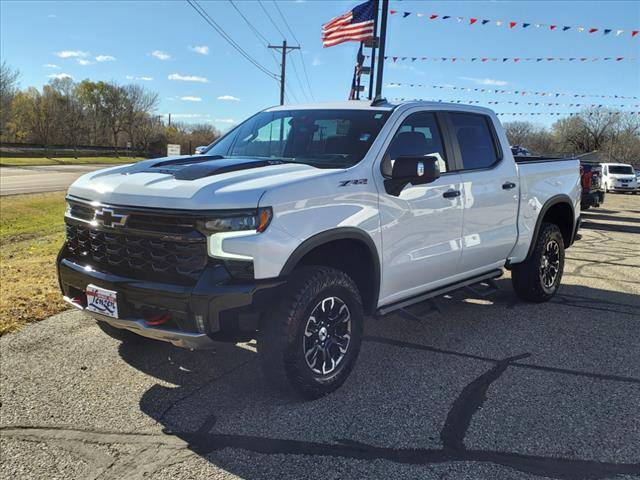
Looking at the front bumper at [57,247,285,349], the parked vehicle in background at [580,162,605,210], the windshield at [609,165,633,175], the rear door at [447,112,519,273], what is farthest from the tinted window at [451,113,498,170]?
the windshield at [609,165,633,175]

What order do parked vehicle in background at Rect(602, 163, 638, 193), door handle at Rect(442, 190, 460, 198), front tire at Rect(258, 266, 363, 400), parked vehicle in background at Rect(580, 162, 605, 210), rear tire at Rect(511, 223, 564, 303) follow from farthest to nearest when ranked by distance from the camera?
parked vehicle in background at Rect(602, 163, 638, 193)
parked vehicle in background at Rect(580, 162, 605, 210)
rear tire at Rect(511, 223, 564, 303)
door handle at Rect(442, 190, 460, 198)
front tire at Rect(258, 266, 363, 400)

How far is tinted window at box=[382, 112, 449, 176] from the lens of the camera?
409 centimetres

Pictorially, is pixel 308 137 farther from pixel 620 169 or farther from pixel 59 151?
pixel 59 151

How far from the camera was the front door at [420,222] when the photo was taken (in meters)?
3.96

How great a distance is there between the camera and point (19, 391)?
3717mm

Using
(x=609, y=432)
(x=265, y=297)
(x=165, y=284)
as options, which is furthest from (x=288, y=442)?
(x=609, y=432)

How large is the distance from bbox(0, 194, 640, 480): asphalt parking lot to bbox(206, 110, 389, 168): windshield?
64.0 inches

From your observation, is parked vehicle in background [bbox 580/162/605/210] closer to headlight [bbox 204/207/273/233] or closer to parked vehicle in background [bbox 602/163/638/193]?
headlight [bbox 204/207/273/233]

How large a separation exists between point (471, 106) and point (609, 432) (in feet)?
10.3

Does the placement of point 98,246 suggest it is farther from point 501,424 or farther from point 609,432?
point 609,432

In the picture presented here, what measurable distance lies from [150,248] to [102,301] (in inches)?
20.0

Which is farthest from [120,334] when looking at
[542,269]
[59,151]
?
[59,151]

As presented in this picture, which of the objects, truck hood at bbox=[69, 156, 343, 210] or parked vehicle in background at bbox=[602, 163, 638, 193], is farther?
parked vehicle in background at bbox=[602, 163, 638, 193]

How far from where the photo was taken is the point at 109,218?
339 cm
